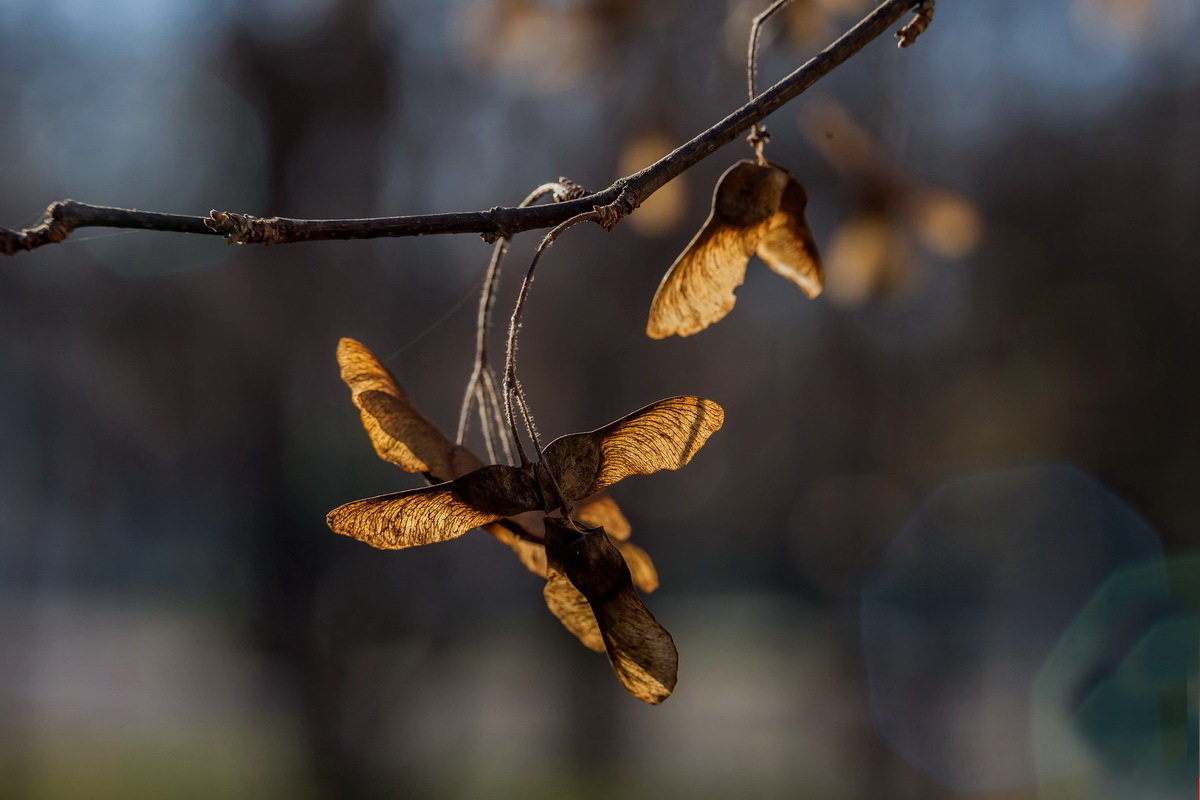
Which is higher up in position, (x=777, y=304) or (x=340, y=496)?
(x=777, y=304)

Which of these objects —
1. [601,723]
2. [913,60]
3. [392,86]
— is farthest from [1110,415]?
[392,86]

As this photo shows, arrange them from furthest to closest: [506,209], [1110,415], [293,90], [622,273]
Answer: [622,273], [1110,415], [293,90], [506,209]

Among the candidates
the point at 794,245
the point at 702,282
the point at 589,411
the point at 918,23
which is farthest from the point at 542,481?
the point at 589,411

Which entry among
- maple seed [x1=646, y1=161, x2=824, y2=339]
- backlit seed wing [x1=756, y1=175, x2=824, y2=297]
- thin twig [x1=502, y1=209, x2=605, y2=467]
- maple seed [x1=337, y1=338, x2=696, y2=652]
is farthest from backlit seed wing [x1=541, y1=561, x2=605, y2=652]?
backlit seed wing [x1=756, y1=175, x2=824, y2=297]

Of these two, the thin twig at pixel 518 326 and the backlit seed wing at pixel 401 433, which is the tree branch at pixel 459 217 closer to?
the thin twig at pixel 518 326

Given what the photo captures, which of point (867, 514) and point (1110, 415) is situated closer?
point (1110, 415)

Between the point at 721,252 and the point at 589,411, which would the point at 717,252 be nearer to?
the point at 721,252

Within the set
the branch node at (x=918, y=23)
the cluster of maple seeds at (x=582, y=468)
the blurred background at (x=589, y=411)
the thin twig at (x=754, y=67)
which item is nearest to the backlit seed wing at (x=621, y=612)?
the cluster of maple seeds at (x=582, y=468)

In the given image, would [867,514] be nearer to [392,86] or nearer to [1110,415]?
[1110,415]
